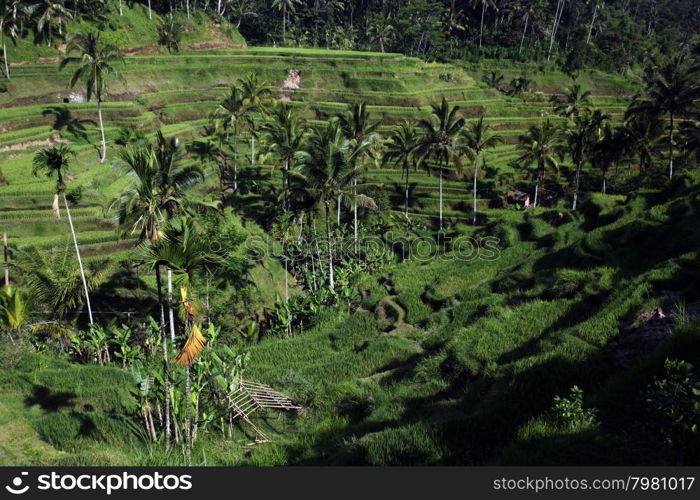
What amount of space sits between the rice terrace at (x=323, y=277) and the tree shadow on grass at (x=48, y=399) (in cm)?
9

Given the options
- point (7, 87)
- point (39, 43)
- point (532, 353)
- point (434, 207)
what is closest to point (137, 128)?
point (7, 87)

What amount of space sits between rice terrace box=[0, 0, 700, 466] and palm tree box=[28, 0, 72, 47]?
0.36m

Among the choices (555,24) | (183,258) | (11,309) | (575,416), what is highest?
(555,24)

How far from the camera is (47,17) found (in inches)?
2039

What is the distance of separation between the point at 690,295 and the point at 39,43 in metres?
64.9

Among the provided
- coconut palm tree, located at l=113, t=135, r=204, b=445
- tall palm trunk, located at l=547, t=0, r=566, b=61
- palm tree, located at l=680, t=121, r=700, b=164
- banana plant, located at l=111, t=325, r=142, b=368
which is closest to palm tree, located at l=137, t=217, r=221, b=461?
coconut palm tree, located at l=113, t=135, r=204, b=445

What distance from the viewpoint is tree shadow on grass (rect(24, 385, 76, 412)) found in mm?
16078

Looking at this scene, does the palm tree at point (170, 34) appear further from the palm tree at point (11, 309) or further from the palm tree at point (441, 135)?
the palm tree at point (11, 309)

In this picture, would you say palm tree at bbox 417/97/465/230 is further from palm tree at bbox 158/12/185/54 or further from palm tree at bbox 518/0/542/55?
palm tree at bbox 518/0/542/55

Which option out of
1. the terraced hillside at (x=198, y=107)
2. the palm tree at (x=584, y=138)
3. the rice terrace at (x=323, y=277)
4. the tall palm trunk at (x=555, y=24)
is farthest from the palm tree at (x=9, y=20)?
the tall palm trunk at (x=555, y=24)

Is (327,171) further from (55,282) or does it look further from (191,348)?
(191,348)

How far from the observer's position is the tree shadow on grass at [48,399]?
52.7 feet

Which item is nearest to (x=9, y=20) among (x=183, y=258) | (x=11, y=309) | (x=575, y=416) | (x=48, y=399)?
(x=11, y=309)

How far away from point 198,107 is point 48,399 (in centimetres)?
4338
